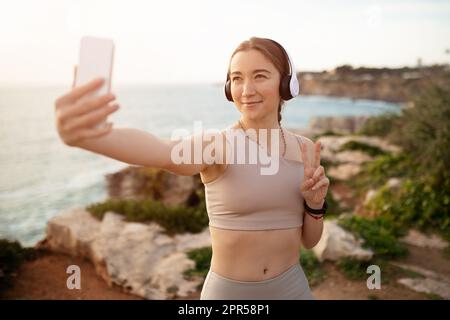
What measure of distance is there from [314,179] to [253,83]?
52 centimetres

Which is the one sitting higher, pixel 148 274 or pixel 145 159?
pixel 145 159

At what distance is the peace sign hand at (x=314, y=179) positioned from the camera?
1827mm

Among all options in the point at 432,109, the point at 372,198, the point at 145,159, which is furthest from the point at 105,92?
the point at 432,109

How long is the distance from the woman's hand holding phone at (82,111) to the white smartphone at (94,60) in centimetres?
2

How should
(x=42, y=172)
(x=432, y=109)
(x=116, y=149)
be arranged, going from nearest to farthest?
(x=116, y=149)
(x=432, y=109)
(x=42, y=172)

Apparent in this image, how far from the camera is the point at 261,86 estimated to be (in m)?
1.89

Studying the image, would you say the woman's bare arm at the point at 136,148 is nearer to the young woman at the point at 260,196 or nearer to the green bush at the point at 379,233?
the young woman at the point at 260,196

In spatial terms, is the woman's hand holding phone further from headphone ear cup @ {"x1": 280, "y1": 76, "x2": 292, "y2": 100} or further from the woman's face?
headphone ear cup @ {"x1": 280, "y1": 76, "x2": 292, "y2": 100}

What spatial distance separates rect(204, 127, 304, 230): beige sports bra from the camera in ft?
5.94

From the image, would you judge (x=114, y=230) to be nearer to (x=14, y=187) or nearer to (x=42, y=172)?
(x=14, y=187)

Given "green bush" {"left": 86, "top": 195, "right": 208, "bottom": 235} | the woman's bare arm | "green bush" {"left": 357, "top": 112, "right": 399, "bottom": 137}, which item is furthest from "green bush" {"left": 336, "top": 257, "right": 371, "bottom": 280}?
"green bush" {"left": 357, "top": 112, "right": 399, "bottom": 137}

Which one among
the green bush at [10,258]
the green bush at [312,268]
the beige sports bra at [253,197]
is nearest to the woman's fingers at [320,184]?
the beige sports bra at [253,197]

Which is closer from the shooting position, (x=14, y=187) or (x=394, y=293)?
(x=394, y=293)

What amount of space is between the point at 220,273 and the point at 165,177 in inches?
272
